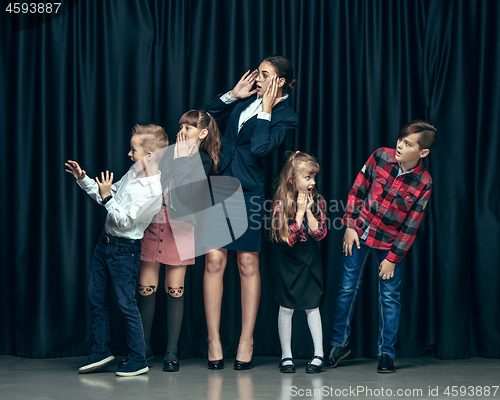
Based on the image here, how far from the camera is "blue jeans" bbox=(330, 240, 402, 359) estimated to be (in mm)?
2379

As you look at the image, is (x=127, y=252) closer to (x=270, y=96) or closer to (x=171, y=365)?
(x=171, y=365)

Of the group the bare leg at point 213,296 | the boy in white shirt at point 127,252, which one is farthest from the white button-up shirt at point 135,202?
the bare leg at point 213,296

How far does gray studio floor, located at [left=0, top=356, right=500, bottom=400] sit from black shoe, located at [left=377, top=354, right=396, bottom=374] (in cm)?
3

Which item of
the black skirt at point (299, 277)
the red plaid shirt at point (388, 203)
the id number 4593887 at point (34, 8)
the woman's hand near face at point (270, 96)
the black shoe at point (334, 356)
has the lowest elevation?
the black shoe at point (334, 356)

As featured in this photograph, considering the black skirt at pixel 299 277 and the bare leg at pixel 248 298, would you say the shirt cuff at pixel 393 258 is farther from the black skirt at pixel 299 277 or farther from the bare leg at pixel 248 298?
the bare leg at pixel 248 298

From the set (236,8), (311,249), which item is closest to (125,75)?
(236,8)

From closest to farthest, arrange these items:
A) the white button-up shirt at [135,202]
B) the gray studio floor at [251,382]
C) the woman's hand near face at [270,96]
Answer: the gray studio floor at [251,382] → the white button-up shirt at [135,202] → the woman's hand near face at [270,96]

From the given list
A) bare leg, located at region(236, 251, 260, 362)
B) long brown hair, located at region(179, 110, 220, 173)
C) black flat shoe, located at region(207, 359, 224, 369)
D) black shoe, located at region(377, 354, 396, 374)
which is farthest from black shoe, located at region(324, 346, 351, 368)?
long brown hair, located at region(179, 110, 220, 173)

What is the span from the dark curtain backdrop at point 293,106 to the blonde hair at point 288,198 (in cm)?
29

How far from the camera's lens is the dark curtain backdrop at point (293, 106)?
8.75ft

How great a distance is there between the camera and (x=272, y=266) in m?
2.72

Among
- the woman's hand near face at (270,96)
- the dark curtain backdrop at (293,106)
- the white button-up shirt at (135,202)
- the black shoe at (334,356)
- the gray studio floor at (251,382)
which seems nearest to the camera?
the gray studio floor at (251,382)

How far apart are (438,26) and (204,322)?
2136mm

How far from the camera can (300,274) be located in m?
2.38
